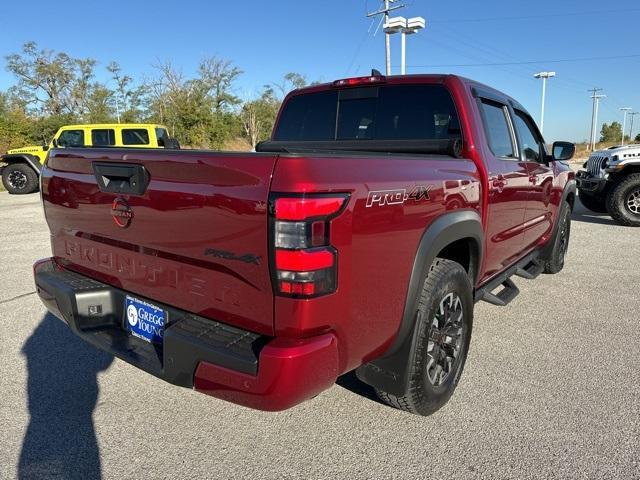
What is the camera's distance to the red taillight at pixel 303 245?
166 cm

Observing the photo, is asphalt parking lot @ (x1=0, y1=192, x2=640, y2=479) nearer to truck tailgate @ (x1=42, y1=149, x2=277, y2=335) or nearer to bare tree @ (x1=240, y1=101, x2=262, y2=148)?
truck tailgate @ (x1=42, y1=149, x2=277, y2=335)

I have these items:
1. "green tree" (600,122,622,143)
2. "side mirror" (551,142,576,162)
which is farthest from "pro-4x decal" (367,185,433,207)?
"green tree" (600,122,622,143)

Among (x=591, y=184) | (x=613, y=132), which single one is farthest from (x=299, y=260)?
(x=613, y=132)

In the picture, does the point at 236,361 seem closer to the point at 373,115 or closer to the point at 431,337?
the point at 431,337

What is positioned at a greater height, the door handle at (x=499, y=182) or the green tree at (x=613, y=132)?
the green tree at (x=613, y=132)

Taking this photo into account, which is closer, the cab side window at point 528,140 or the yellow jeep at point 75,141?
the cab side window at point 528,140

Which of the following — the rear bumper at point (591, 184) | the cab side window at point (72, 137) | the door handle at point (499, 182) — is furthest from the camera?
the cab side window at point (72, 137)

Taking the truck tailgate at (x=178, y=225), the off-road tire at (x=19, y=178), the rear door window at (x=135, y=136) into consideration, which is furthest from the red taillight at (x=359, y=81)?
the off-road tire at (x=19, y=178)

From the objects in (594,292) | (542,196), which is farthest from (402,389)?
(594,292)

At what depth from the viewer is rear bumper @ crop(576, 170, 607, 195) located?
8.80m

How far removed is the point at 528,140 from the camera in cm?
438

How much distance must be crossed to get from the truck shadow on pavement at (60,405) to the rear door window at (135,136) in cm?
1077

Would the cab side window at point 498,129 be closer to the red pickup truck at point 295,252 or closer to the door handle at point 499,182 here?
the red pickup truck at point 295,252

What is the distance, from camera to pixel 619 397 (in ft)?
9.30
